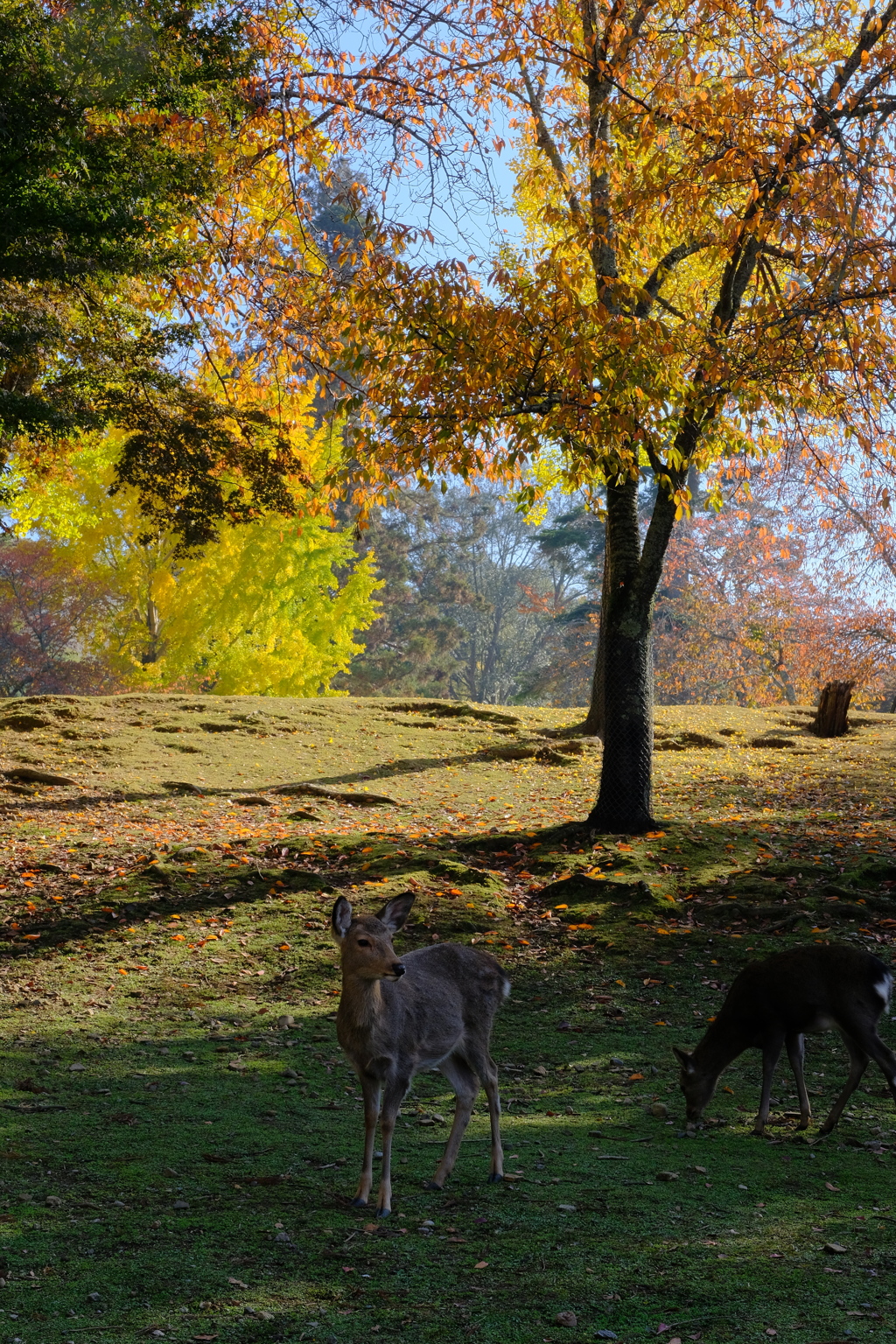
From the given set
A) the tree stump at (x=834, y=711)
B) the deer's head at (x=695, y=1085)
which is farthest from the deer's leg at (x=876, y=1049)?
the tree stump at (x=834, y=711)

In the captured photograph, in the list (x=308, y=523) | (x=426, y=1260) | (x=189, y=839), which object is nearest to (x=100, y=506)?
(x=308, y=523)

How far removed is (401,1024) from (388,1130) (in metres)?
0.42

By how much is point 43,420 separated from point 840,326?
795 cm

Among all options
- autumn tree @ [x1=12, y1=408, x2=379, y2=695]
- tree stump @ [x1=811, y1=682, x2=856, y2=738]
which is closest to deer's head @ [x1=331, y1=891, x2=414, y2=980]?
tree stump @ [x1=811, y1=682, x2=856, y2=738]

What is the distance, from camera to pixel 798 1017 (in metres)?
5.84

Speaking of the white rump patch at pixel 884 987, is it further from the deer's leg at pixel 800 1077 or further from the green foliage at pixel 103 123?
the green foliage at pixel 103 123

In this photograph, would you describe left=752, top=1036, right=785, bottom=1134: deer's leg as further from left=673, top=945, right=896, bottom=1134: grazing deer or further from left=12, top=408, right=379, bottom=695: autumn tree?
left=12, top=408, right=379, bottom=695: autumn tree

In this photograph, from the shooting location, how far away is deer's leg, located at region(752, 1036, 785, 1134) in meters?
5.77

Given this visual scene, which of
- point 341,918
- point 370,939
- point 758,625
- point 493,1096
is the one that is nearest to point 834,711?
point 758,625

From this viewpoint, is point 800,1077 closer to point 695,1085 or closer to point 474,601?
point 695,1085

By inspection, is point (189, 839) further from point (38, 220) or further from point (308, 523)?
point (308, 523)

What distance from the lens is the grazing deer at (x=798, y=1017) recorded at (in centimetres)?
566

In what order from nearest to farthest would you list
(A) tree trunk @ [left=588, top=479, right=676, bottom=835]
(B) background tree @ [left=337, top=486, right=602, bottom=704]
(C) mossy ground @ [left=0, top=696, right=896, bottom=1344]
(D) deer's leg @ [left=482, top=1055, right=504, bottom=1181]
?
(C) mossy ground @ [left=0, top=696, right=896, bottom=1344] → (D) deer's leg @ [left=482, top=1055, right=504, bottom=1181] → (A) tree trunk @ [left=588, top=479, right=676, bottom=835] → (B) background tree @ [left=337, top=486, right=602, bottom=704]

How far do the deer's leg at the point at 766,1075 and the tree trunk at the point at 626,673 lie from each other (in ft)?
20.7
